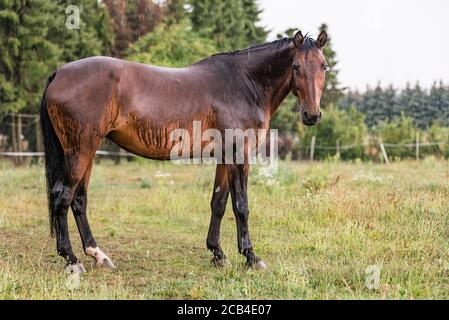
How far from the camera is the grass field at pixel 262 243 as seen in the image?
15.1 feet

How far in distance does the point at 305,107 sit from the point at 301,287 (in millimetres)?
1857

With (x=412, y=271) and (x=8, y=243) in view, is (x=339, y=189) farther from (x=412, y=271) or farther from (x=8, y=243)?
(x=8, y=243)

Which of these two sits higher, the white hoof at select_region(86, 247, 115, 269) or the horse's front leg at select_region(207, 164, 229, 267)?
the horse's front leg at select_region(207, 164, 229, 267)

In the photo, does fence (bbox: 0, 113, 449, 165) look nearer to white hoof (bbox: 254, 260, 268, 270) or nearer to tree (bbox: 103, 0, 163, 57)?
tree (bbox: 103, 0, 163, 57)

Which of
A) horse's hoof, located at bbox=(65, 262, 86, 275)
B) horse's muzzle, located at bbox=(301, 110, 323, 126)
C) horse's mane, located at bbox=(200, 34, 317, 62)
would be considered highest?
horse's mane, located at bbox=(200, 34, 317, 62)

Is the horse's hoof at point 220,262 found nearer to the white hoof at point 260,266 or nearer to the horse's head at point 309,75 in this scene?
the white hoof at point 260,266

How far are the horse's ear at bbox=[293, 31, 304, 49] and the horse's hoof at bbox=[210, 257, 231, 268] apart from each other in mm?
2444

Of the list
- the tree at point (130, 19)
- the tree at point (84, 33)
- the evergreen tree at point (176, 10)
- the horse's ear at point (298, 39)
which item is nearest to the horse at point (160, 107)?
the horse's ear at point (298, 39)

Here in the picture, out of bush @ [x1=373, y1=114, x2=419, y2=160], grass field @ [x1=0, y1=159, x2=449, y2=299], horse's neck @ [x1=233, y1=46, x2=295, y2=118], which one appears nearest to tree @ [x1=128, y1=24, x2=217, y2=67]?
bush @ [x1=373, y1=114, x2=419, y2=160]

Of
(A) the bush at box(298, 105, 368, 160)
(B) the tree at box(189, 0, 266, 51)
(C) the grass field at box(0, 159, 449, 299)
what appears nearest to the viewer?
(C) the grass field at box(0, 159, 449, 299)

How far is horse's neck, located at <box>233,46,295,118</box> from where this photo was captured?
5.86 meters

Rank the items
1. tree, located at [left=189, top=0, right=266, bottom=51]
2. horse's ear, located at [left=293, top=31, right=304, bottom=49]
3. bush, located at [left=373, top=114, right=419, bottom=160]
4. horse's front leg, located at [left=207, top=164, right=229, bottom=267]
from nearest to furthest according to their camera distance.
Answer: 1. horse's ear, located at [left=293, top=31, right=304, bottom=49]
2. horse's front leg, located at [left=207, top=164, right=229, bottom=267]
3. bush, located at [left=373, top=114, right=419, bottom=160]
4. tree, located at [left=189, top=0, right=266, bottom=51]
